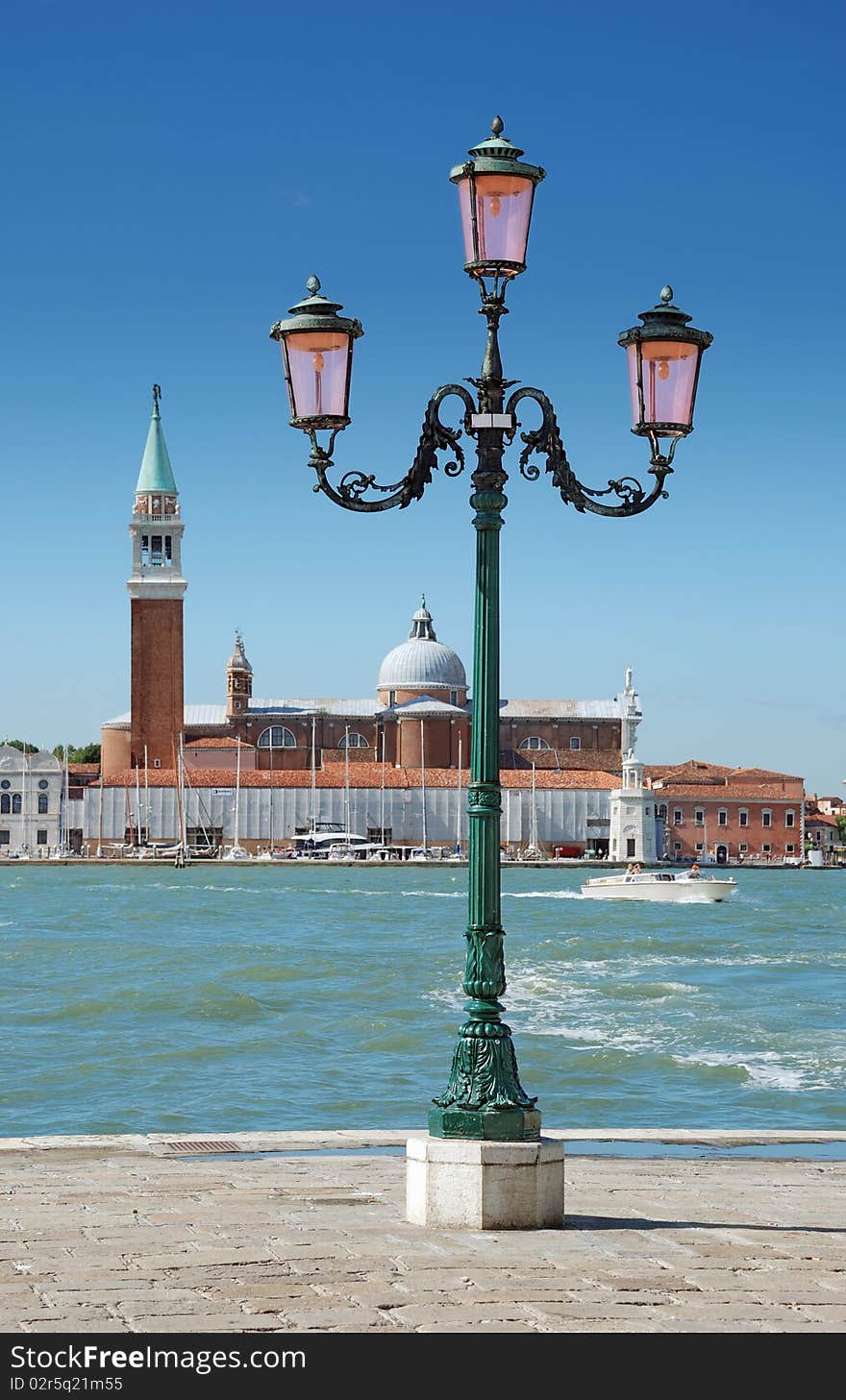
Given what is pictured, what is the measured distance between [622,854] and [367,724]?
13.4 meters

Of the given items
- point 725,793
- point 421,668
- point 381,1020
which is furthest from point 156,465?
point 381,1020

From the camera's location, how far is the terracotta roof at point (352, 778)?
77.4 m

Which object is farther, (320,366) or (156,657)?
(156,657)

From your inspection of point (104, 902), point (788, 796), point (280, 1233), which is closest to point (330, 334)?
point (280, 1233)

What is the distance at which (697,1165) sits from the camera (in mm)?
7262

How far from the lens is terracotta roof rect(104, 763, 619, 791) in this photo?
7738 centimetres

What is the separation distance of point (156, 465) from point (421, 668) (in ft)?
49.5

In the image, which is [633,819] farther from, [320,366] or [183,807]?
[320,366]

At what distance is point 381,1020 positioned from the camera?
1694cm

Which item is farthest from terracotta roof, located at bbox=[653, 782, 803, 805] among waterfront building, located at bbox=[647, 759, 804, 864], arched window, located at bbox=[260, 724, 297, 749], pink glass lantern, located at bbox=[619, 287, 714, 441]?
pink glass lantern, located at bbox=[619, 287, 714, 441]

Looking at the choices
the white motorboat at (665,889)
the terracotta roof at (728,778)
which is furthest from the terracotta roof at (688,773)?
the white motorboat at (665,889)

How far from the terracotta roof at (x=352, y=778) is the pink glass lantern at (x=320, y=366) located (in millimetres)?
71132

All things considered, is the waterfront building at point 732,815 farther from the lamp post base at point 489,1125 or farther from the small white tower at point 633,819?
the lamp post base at point 489,1125
